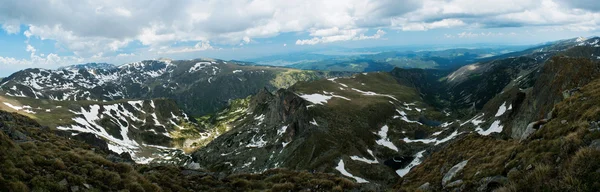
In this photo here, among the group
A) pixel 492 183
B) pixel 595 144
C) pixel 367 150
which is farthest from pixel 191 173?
pixel 367 150

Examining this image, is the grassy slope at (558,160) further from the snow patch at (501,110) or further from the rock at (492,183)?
the snow patch at (501,110)

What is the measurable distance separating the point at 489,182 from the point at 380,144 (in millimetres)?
110525

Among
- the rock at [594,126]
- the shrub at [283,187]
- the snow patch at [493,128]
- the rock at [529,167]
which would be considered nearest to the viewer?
the rock at [529,167]

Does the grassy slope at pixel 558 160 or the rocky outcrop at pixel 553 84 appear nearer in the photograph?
the grassy slope at pixel 558 160

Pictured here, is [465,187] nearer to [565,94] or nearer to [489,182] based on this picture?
[489,182]

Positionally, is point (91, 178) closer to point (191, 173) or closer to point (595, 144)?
point (191, 173)

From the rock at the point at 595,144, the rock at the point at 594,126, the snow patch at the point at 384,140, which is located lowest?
the snow patch at the point at 384,140

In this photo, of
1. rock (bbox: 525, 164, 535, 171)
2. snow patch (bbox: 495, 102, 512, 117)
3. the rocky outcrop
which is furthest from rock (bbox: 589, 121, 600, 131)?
snow patch (bbox: 495, 102, 512, 117)

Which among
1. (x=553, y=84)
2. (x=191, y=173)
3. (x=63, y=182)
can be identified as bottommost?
(x=191, y=173)

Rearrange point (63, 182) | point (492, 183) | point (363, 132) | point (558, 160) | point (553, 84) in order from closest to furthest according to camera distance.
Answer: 1. point (558, 160)
2. point (492, 183)
3. point (63, 182)
4. point (553, 84)
5. point (363, 132)

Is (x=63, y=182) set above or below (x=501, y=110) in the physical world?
above

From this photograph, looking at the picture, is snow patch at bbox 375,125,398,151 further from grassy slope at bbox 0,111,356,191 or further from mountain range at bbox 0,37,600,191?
grassy slope at bbox 0,111,356,191

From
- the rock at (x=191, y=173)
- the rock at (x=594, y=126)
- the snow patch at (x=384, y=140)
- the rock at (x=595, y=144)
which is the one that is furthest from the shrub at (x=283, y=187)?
the snow patch at (x=384, y=140)

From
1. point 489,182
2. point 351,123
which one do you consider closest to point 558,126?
point 489,182
